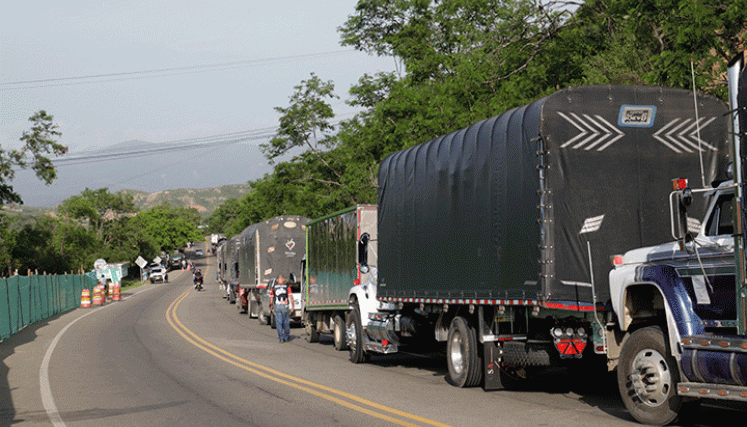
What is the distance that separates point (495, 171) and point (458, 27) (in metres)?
28.4

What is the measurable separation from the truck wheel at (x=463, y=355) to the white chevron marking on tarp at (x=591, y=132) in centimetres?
362

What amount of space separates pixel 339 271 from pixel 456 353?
6963mm

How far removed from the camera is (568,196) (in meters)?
9.85

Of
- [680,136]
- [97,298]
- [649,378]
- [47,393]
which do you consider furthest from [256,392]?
[97,298]

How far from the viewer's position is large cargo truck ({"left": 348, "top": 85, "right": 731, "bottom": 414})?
9.80 meters

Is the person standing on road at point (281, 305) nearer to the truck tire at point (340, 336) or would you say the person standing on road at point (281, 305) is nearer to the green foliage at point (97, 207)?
the truck tire at point (340, 336)

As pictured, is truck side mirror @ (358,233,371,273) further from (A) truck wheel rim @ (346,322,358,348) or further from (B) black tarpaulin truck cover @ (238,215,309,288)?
(B) black tarpaulin truck cover @ (238,215,309,288)

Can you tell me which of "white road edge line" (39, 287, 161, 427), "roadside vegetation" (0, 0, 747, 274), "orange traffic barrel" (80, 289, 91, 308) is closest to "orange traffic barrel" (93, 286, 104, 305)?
"orange traffic barrel" (80, 289, 91, 308)

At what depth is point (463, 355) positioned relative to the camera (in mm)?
12312

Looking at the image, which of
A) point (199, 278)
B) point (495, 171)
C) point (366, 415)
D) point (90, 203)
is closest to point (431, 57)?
point (495, 171)

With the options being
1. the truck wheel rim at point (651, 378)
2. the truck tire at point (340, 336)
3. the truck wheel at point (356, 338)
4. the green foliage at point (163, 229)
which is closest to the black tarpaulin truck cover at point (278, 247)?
the truck tire at point (340, 336)

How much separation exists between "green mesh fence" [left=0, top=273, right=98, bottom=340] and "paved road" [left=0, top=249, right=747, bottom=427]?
3941mm

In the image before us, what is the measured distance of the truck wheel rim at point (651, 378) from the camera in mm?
8352

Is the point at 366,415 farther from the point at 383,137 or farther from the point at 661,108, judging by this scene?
the point at 383,137
